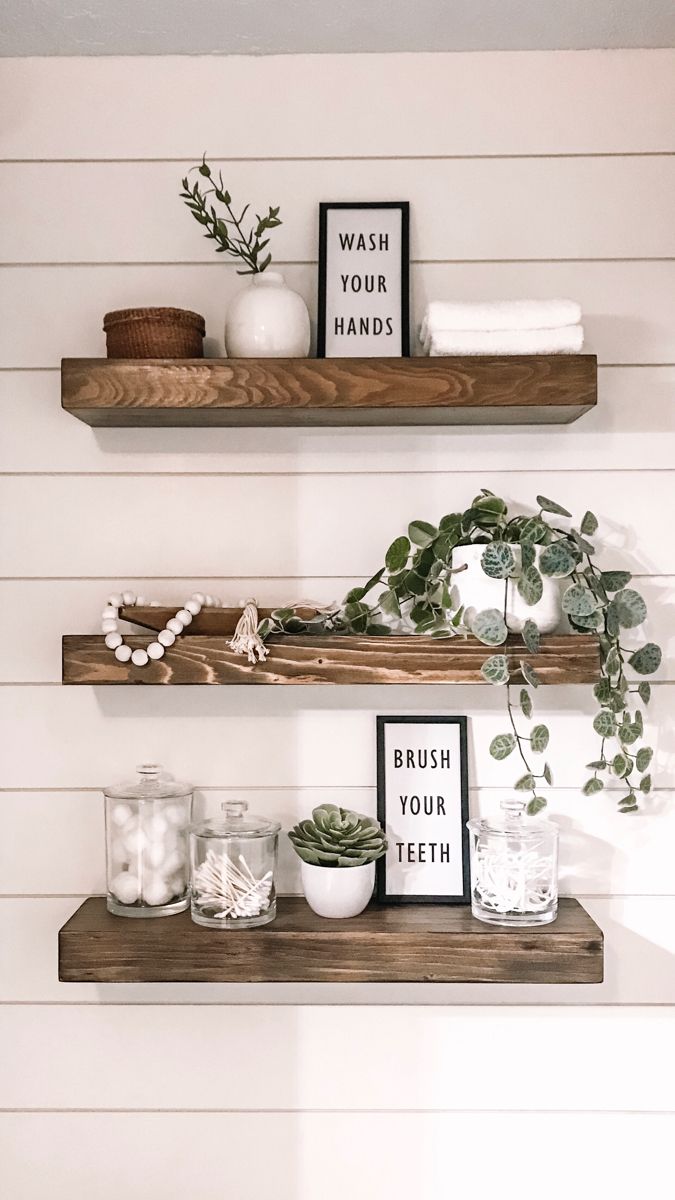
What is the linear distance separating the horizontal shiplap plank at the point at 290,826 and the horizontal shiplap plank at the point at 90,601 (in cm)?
19

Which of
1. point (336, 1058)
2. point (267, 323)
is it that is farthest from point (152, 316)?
point (336, 1058)

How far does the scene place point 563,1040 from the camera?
1.49 m

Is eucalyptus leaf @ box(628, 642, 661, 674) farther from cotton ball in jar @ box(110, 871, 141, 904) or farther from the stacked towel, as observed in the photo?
cotton ball in jar @ box(110, 871, 141, 904)

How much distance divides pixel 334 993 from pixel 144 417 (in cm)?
85

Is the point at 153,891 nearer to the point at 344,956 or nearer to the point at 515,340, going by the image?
the point at 344,956

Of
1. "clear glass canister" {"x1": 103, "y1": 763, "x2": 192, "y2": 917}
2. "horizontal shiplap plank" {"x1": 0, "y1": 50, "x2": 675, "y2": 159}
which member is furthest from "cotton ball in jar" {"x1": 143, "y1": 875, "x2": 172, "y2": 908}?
"horizontal shiplap plank" {"x1": 0, "y1": 50, "x2": 675, "y2": 159}

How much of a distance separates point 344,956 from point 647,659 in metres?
0.54

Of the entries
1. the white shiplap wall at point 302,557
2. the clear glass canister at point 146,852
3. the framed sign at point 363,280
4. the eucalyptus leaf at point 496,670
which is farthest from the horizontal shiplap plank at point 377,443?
the clear glass canister at point 146,852

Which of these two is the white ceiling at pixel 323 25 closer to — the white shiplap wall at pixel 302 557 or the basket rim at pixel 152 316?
the white shiplap wall at pixel 302 557

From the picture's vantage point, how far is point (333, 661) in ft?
4.37

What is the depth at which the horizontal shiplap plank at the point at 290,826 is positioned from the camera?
4.92 ft

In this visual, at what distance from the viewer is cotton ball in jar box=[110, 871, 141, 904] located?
55.0 inches

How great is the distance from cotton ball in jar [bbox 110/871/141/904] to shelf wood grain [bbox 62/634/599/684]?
0.88ft

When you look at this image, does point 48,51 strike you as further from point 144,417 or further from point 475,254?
point 475,254
